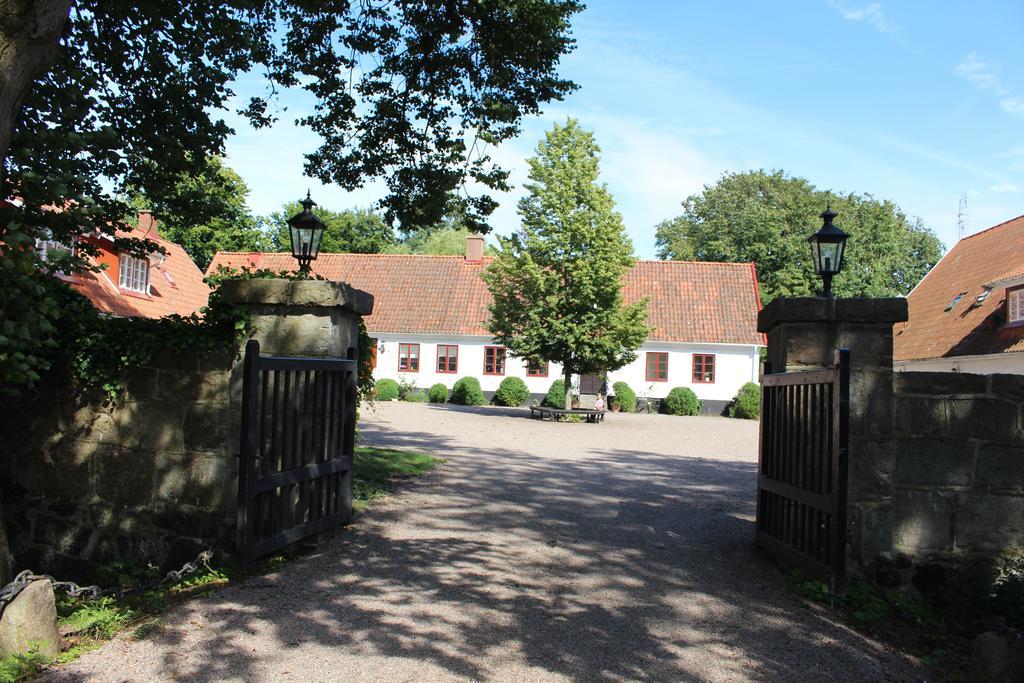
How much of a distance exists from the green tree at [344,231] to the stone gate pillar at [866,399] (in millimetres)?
43518

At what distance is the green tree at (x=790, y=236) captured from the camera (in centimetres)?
4534

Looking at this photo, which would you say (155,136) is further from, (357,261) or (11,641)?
(357,261)

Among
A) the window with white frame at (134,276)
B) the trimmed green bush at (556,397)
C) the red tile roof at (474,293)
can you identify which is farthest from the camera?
the red tile roof at (474,293)

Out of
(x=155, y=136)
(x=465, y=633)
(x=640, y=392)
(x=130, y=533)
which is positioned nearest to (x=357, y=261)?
(x=640, y=392)

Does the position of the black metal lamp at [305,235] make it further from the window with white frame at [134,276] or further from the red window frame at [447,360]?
the red window frame at [447,360]

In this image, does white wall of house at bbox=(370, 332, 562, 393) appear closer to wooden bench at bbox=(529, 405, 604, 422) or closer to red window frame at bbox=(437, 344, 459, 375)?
red window frame at bbox=(437, 344, 459, 375)

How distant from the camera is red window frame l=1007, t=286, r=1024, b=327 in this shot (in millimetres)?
22281

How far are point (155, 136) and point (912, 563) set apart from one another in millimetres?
8642

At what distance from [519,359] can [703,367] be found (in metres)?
7.97

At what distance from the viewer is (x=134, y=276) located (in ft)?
87.4

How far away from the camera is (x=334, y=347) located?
656 cm

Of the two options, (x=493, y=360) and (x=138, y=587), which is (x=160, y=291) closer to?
(x=493, y=360)

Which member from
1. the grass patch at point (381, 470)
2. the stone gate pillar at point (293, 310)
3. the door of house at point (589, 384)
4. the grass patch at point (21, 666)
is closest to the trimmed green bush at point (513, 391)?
the door of house at point (589, 384)

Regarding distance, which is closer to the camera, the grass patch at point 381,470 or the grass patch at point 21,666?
the grass patch at point 21,666
